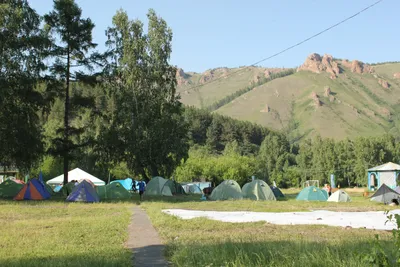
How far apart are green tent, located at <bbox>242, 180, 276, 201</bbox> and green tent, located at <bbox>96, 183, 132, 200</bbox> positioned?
855cm

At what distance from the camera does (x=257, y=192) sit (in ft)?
96.5

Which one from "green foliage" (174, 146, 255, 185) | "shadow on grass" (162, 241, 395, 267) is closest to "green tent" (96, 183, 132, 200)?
"shadow on grass" (162, 241, 395, 267)

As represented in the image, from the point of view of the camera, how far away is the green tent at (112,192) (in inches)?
1144

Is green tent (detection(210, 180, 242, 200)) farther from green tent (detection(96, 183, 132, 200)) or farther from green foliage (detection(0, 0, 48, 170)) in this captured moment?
green foliage (detection(0, 0, 48, 170))

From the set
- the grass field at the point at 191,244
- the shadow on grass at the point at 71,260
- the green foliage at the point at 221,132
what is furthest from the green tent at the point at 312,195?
the green foliage at the point at 221,132

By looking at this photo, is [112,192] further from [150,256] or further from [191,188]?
[191,188]

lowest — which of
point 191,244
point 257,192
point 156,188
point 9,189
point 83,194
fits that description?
point 191,244

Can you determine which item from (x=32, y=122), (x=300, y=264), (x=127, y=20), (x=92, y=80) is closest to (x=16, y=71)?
(x=32, y=122)

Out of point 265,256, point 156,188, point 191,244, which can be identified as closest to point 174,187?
point 156,188

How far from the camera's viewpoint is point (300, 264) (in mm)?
5691

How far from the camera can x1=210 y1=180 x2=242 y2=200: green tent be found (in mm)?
29191

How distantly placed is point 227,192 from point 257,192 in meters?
2.14

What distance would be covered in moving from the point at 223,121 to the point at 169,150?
337 ft

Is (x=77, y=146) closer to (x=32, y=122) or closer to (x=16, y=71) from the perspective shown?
(x=32, y=122)
